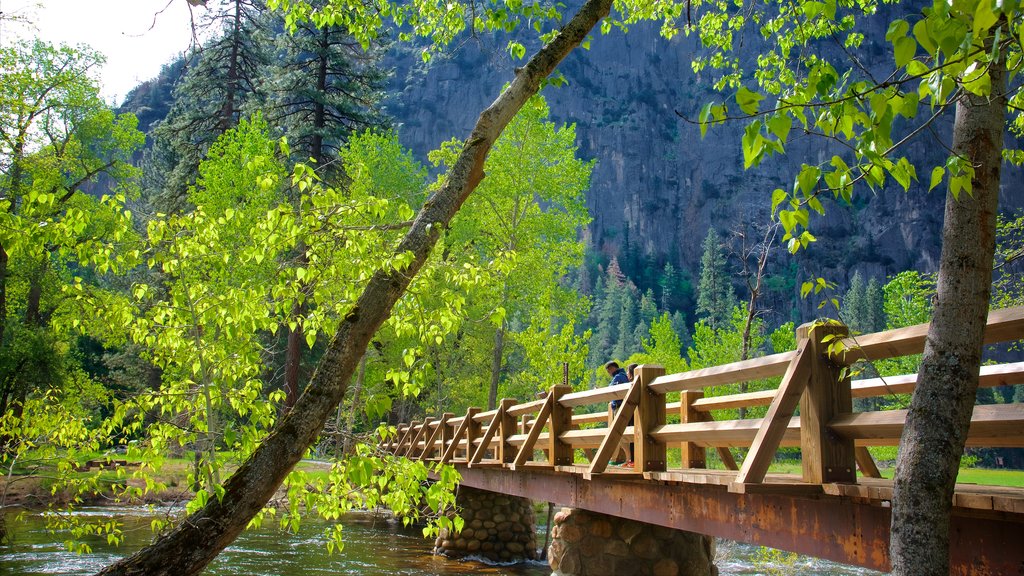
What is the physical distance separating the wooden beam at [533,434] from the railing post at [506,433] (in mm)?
973

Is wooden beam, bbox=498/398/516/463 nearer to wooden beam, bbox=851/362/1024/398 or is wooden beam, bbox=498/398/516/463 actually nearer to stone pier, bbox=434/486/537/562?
stone pier, bbox=434/486/537/562

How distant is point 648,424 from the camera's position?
22.0ft

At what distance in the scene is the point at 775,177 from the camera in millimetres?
116562

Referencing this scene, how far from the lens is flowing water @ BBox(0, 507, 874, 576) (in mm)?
13648

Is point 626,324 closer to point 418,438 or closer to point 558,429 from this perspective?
point 418,438

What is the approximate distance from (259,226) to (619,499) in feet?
14.7

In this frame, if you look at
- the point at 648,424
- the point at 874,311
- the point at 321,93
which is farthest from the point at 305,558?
the point at 874,311

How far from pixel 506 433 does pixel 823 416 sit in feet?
24.6

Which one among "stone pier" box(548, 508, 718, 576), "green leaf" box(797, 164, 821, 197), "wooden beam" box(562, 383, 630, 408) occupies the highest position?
"green leaf" box(797, 164, 821, 197)

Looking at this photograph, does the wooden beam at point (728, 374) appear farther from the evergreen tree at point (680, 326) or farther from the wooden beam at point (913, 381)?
the evergreen tree at point (680, 326)

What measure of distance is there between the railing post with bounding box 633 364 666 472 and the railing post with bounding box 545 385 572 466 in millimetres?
2180

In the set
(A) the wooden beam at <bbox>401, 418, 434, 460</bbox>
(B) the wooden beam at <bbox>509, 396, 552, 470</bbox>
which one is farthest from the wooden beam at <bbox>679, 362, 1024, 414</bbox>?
(A) the wooden beam at <bbox>401, 418, 434, 460</bbox>

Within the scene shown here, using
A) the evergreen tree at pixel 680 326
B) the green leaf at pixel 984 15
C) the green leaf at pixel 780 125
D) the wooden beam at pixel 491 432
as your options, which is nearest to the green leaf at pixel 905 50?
the green leaf at pixel 984 15

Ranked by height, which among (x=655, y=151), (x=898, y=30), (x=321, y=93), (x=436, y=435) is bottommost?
(x=436, y=435)
